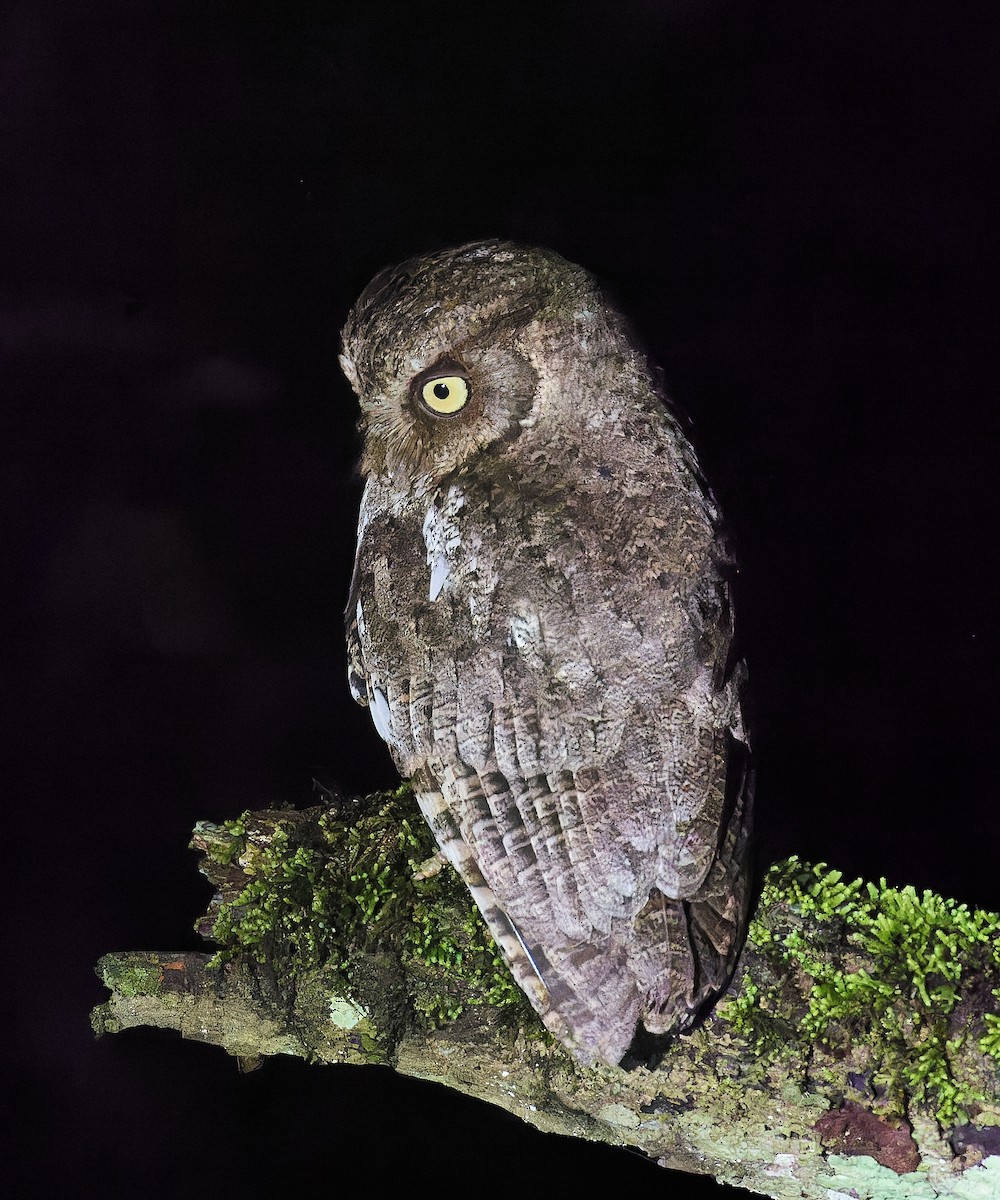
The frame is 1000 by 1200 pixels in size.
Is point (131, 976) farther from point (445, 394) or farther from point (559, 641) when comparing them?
point (445, 394)

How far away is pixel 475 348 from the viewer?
147 cm

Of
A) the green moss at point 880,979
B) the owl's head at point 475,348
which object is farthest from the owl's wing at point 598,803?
the owl's head at point 475,348

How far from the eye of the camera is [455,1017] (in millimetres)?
1525

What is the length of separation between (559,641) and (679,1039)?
58 cm

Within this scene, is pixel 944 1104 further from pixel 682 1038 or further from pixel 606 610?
pixel 606 610

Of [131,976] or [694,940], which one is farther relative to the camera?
[131,976]

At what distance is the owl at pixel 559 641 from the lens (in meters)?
1.36

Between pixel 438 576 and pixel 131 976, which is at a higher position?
pixel 438 576

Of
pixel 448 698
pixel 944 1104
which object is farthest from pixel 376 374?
pixel 944 1104

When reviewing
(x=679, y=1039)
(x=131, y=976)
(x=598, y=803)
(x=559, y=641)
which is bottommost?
(x=131, y=976)

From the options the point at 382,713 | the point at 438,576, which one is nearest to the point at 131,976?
the point at 382,713

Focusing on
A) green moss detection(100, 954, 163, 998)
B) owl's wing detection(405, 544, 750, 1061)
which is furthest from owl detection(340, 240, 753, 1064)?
green moss detection(100, 954, 163, 998)

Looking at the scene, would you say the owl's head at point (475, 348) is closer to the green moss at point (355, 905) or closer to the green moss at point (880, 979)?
the green moss at point (355, 905)

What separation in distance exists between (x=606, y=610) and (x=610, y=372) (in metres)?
0.37
